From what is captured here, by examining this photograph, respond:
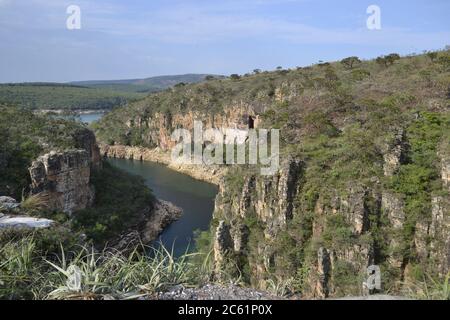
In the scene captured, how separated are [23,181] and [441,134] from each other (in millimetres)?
19813

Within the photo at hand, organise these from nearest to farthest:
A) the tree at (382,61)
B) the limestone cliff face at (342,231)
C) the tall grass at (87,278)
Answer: the tall grass at (87,278) < the limestone cliff face at (342,231) < the tree at (382,61)

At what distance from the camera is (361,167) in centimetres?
1728

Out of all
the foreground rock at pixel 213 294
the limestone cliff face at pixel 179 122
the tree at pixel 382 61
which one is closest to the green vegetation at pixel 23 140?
the foreground rock at pixel 213 294

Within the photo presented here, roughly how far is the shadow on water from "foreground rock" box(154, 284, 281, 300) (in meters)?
17.1

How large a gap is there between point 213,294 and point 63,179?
2119 centimetres

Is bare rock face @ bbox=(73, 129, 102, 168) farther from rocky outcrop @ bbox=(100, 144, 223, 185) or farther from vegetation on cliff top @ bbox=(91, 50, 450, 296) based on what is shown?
rocky outcrop @ bbox=(100, 144, 223, 185)

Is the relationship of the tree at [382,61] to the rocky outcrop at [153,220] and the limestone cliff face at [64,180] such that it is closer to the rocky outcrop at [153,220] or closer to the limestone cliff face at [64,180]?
the rocky outcrop at [153,220]

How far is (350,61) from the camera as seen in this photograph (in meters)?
48.8

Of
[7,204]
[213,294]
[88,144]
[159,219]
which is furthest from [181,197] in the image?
[213,294]

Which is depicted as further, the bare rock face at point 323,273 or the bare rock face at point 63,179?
the bare rock face at point 63,179

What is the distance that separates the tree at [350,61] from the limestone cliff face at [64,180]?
103 ft

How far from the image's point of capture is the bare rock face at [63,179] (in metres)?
A: 23.3
